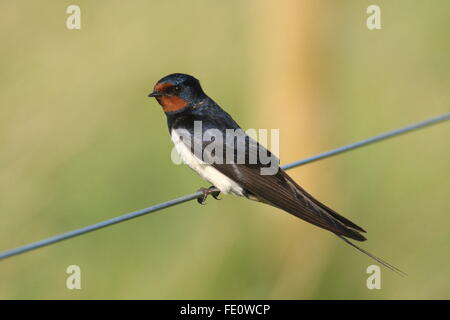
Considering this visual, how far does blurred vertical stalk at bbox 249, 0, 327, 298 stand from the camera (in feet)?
15.6

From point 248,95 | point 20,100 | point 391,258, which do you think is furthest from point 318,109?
point 20,100

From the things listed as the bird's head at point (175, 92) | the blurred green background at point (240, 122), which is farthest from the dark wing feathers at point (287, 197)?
the blurred green background at point (240, 122)

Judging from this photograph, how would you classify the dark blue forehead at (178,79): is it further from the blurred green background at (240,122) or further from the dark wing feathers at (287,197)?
the blurred green background at (240,122)

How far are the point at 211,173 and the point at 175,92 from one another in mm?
459

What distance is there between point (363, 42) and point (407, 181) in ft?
4.01

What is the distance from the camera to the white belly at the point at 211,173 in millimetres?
3271

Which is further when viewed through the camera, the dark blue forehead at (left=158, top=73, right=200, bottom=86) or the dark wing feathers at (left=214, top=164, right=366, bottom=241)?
the dark blue forehead at (left=158, top=73, right=200, bottom=86)

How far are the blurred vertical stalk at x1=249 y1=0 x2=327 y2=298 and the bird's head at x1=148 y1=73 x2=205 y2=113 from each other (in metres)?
1.09

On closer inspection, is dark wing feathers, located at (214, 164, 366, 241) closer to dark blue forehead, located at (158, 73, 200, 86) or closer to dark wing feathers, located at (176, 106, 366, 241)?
dark wing feathers, located at (176, 106, 366, 241)

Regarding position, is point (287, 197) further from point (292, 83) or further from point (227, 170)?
point (292, 83)

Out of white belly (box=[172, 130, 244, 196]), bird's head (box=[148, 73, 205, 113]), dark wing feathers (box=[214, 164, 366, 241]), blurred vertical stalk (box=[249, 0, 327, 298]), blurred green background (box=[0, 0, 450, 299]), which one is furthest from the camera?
blurred vertical stalk (box=[249, 0, 327, 298])

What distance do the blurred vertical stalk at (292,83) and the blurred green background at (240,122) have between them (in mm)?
11

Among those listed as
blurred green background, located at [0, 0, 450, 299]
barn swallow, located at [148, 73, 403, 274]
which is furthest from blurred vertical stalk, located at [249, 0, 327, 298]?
barn swallow, located at [148, 73, 403, 274]
